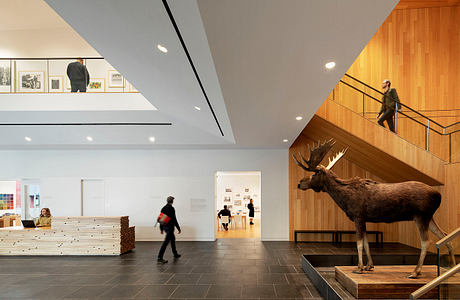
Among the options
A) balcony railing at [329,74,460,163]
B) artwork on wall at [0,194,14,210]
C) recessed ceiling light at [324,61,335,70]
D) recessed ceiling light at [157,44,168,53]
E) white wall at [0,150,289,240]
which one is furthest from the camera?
artwork on wall at [0,194,14,210]

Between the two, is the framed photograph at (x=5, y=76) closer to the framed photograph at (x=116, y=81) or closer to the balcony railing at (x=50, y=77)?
the balcony railing at (x=50, y=77)

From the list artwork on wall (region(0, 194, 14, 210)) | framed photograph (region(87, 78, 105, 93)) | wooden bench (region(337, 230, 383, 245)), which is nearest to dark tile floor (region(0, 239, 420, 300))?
wooden bench (region(337, 230, 383, 245))

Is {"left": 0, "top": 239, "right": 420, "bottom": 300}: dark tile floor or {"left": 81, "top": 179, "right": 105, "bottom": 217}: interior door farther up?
{"left": 81, "top": 179, "right": 105, "bottom": 217}: interior door

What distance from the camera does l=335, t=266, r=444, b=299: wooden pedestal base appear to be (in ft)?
17.4

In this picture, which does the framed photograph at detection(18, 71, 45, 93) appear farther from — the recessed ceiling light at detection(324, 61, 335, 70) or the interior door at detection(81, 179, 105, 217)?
the recessed ceiling light at detection(324, 61, 335, 70)

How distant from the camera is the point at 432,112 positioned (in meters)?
10.6

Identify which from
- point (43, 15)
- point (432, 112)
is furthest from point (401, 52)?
point (43, 15)

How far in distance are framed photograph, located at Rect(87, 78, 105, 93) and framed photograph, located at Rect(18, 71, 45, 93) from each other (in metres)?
1.36

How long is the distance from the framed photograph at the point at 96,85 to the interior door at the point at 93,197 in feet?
14.8

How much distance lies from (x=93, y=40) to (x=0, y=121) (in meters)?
6.93

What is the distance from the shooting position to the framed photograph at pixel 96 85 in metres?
9.11

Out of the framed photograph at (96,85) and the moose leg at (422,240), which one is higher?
the framed photograph at (96,85)

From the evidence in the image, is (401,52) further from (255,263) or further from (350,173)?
(255,263)

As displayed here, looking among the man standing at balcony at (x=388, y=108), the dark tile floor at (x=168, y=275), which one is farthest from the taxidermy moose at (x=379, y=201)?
the man standing at balcony at (x=388, y=108)
